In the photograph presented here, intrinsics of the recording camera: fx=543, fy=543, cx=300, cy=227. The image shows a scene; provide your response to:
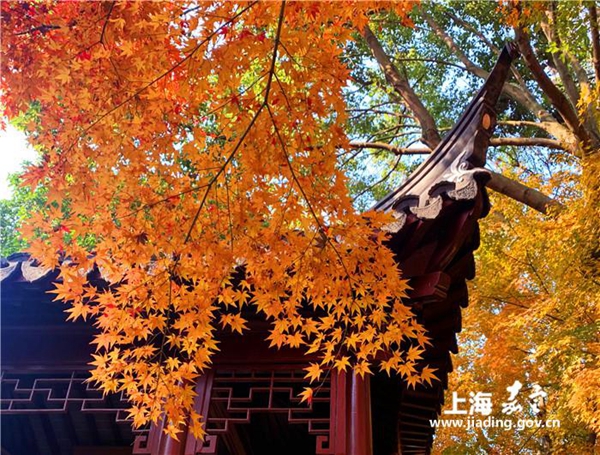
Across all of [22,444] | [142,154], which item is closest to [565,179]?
[142,154]

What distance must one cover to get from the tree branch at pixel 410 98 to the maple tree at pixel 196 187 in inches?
225

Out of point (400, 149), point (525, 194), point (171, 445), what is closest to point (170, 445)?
point (171, 445)

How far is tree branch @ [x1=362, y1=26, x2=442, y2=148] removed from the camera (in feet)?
26.5

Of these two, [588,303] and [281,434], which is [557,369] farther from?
[281,434]

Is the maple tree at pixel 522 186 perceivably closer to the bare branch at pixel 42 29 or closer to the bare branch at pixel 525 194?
the bare branch at pixel 525 194

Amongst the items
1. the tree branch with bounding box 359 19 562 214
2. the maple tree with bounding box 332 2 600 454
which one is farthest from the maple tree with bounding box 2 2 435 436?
the tree branch with bounding box 359 19 562 214

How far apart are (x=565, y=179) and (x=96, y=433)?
19.6ft

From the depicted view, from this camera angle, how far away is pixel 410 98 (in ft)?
26.8

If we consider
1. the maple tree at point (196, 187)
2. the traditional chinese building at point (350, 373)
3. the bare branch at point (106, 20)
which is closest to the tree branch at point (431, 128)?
the traditional chinese building at point (350, 373)

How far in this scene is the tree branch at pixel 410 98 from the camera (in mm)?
8062

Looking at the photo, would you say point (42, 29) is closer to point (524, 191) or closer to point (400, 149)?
point (524, 191)

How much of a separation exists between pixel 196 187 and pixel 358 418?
4.62 ft

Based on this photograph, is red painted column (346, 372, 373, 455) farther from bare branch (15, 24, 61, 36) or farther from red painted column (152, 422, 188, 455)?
bare branch (15, 24, 61, 36)

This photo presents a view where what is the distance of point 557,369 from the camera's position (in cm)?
611
